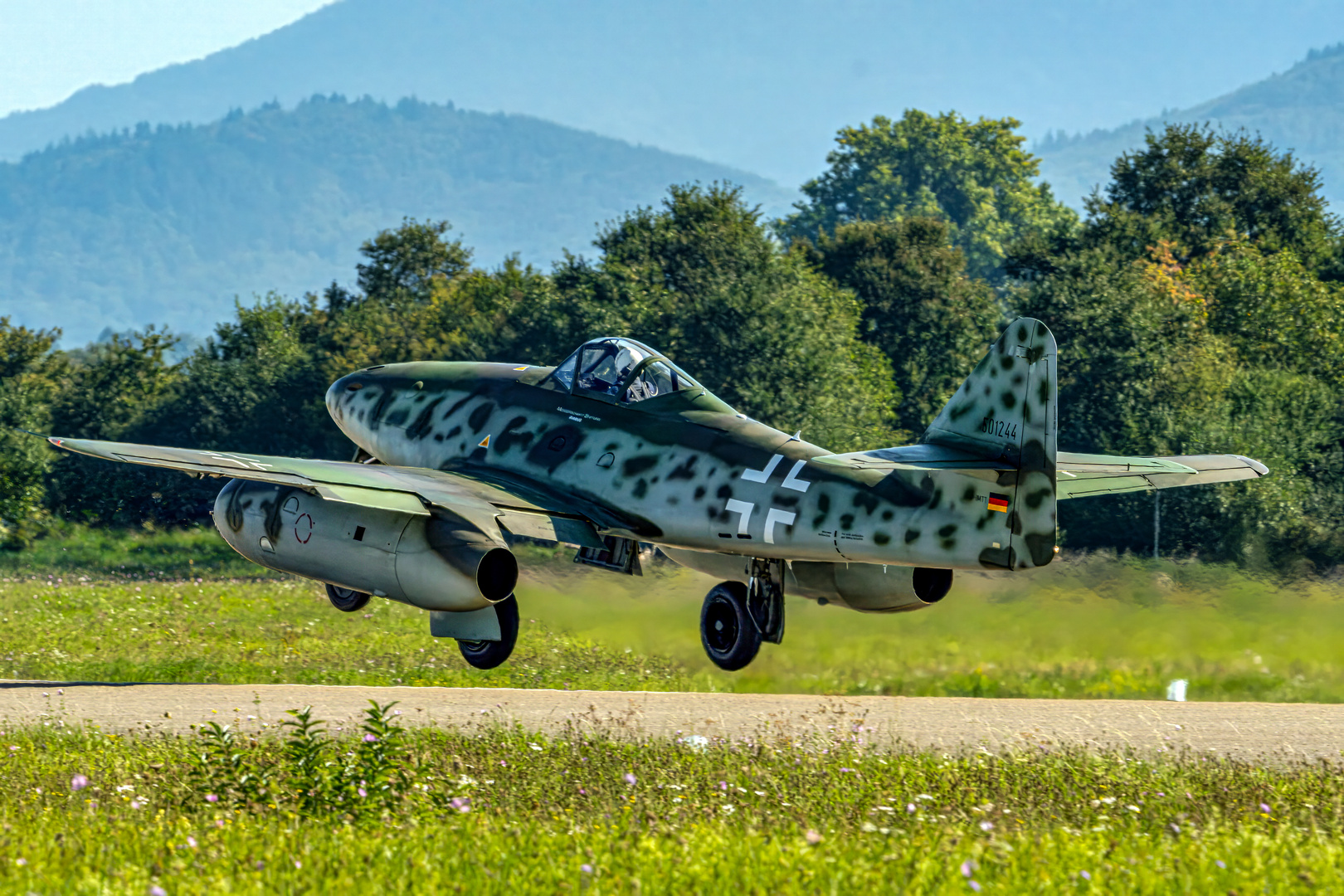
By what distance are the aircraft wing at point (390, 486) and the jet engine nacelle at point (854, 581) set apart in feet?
5.54

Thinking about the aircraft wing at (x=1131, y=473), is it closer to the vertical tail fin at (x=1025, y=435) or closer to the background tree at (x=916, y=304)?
the vertical tail fin at (x=1025, y=435)

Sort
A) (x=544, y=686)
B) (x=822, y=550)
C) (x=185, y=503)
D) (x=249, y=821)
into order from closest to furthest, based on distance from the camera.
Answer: (x=249, y=821)
(x=822, y=550)
(x=544, y=686)
(x=185, y=503)

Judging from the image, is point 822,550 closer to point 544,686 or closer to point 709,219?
point 544,686

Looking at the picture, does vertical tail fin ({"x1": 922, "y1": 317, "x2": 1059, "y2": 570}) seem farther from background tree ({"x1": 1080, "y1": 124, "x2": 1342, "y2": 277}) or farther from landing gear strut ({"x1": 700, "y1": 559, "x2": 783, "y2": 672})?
background tree ({"x1": 1080, "y1": 124, "x2": 1342, "y2": 277})

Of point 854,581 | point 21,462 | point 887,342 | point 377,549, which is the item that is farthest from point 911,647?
point 887,342

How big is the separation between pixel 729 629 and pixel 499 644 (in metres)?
3.14

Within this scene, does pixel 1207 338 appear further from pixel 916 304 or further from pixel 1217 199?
pixel 1217 199

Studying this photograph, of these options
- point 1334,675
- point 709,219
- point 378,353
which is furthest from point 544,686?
point 378,353

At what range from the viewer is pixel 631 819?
35.6 ft

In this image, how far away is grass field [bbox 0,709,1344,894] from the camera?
8695 millimetres

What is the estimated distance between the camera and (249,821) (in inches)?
411

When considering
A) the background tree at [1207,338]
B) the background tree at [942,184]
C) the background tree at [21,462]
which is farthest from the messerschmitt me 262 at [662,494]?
the background tree at [942,184]

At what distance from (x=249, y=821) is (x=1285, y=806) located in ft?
28.9

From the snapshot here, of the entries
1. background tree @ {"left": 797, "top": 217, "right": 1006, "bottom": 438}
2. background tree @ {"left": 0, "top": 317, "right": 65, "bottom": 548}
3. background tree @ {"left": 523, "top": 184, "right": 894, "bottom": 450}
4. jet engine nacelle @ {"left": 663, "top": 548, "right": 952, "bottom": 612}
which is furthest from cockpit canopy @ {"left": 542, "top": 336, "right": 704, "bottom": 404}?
background tree @ {"left": 797, "top": 217, "right": 1006, "bottom": 438}
